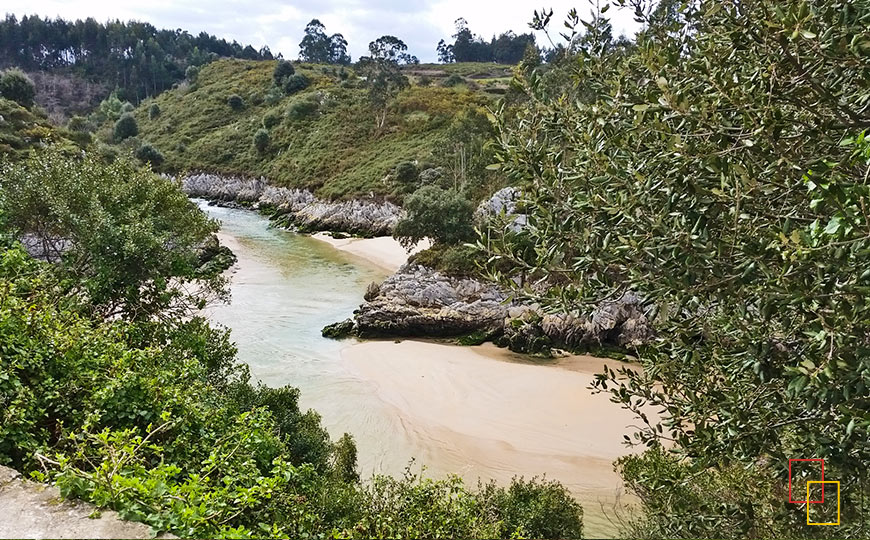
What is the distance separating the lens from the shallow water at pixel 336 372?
1343cm

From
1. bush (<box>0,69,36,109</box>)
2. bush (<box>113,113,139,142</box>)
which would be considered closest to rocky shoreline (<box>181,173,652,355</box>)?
bush (<box>0,69,36,109</box>)

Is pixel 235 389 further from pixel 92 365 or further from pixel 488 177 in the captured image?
pixel 488 177

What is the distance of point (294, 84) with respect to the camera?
3445 inches

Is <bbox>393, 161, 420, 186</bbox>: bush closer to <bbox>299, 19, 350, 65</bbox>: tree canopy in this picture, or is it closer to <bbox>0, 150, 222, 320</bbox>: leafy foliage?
<bbox>0, 150, 222, 320</bbox>: leafy foliage

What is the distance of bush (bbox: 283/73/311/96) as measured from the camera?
87.5 metres

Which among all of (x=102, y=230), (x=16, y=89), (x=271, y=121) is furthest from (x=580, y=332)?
(x=271, y=121)

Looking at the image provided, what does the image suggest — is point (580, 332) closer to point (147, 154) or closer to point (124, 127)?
point (147, 154)

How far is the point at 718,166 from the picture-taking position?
373 centimetres

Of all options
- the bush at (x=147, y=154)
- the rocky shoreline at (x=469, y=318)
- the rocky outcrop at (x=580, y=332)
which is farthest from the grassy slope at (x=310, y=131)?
the rocky outcrop at (x=580, y=332)

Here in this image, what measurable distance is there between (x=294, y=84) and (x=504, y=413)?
3310 inches

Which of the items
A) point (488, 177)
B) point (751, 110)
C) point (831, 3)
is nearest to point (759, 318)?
point (751, 110)

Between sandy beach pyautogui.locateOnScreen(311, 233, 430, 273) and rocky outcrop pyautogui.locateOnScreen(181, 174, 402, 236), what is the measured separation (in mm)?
2303

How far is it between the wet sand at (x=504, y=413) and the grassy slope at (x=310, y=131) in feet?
114

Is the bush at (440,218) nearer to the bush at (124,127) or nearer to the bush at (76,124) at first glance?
the bush at (76,124)
